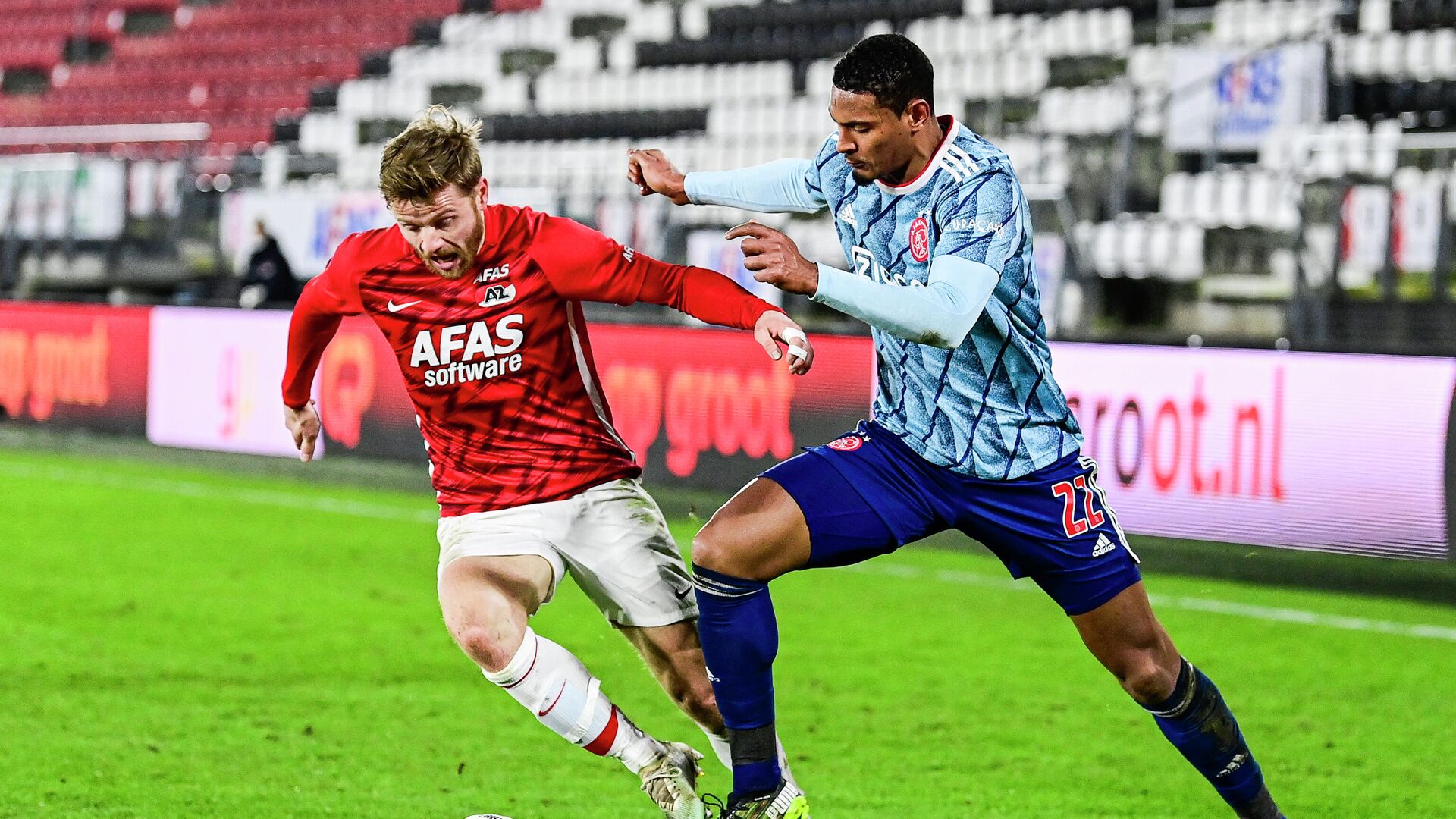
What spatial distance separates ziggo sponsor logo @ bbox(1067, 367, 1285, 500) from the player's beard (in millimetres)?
5401

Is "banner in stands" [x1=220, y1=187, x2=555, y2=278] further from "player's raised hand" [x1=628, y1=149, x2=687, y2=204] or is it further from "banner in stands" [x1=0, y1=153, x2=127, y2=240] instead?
"player's raised hand" [x1=628, y1=149, x2=687, y2=204]

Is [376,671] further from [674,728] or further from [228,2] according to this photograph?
[228,2]

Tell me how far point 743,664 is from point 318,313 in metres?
1.46

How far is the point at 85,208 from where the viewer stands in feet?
62.5

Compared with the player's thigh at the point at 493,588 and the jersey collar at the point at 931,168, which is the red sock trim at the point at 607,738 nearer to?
the player's thigh at the point at 493,588

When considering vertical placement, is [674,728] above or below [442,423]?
below

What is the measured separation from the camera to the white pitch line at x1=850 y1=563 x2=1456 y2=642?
8039 mm

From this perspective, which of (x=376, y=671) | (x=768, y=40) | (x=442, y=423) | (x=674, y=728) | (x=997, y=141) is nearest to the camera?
(x=442, y=423)

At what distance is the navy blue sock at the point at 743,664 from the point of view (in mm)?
4152

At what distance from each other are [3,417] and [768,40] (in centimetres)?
942

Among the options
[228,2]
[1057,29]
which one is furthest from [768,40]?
[228,2]

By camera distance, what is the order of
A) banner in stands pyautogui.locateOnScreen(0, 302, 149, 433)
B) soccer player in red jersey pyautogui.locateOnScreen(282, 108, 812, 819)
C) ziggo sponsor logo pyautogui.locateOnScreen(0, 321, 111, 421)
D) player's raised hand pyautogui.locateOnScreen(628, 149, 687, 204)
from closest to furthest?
soccer player in red jersey pyautogui.locateOnScreen(282, 108, 812, 819) → player's raised hand pyautogui.locateOnScreen(628, 149, 687, 204) → banner in stands pyautogui.locateOnScreen(0, 302, 149, 433) → ziggo sponsor logo pyautogui.locateOnScreen(0, 321, 111, 421)

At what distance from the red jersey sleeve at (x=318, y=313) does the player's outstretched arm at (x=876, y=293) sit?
1237 mm

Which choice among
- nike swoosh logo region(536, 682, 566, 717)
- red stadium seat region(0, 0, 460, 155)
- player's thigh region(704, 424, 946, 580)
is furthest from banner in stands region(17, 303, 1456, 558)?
red stadium seat region(0, 0, 460, 155)
